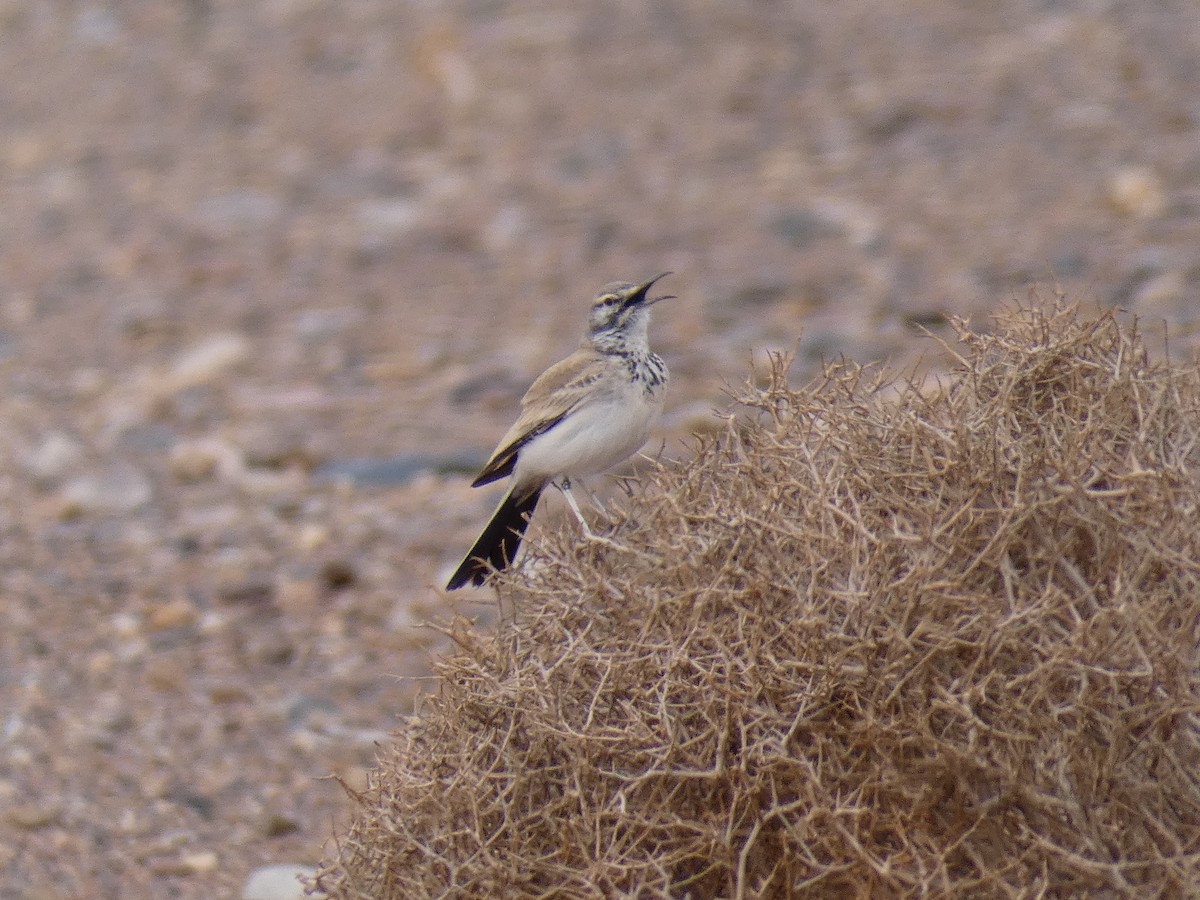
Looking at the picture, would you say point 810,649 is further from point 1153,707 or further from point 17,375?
point 17,375

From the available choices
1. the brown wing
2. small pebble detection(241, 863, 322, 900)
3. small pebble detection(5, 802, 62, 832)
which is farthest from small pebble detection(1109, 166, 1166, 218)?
small pebble detection(5, 802, 62, 832)

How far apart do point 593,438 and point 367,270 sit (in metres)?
6.59

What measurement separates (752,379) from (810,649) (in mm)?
721

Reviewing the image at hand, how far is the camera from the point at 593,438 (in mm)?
5531

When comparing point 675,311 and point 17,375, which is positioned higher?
point 17,375

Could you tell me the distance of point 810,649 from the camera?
3.57m

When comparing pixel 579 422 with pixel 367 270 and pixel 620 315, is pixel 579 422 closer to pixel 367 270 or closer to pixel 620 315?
pixel 620 315

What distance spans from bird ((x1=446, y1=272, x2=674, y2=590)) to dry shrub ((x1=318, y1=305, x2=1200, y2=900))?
4.64 ft

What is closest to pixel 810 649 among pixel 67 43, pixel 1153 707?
pixel 1153 707

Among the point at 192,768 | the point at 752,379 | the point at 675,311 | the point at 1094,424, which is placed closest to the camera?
the point at 1094,424

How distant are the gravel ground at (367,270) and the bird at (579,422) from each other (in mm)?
1046

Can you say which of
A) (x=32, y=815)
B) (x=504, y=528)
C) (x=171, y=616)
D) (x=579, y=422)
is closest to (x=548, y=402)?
(x=579, y=422)

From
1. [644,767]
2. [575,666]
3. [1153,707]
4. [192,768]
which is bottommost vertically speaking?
[1153,707]

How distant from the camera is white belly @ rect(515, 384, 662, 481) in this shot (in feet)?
17.9
